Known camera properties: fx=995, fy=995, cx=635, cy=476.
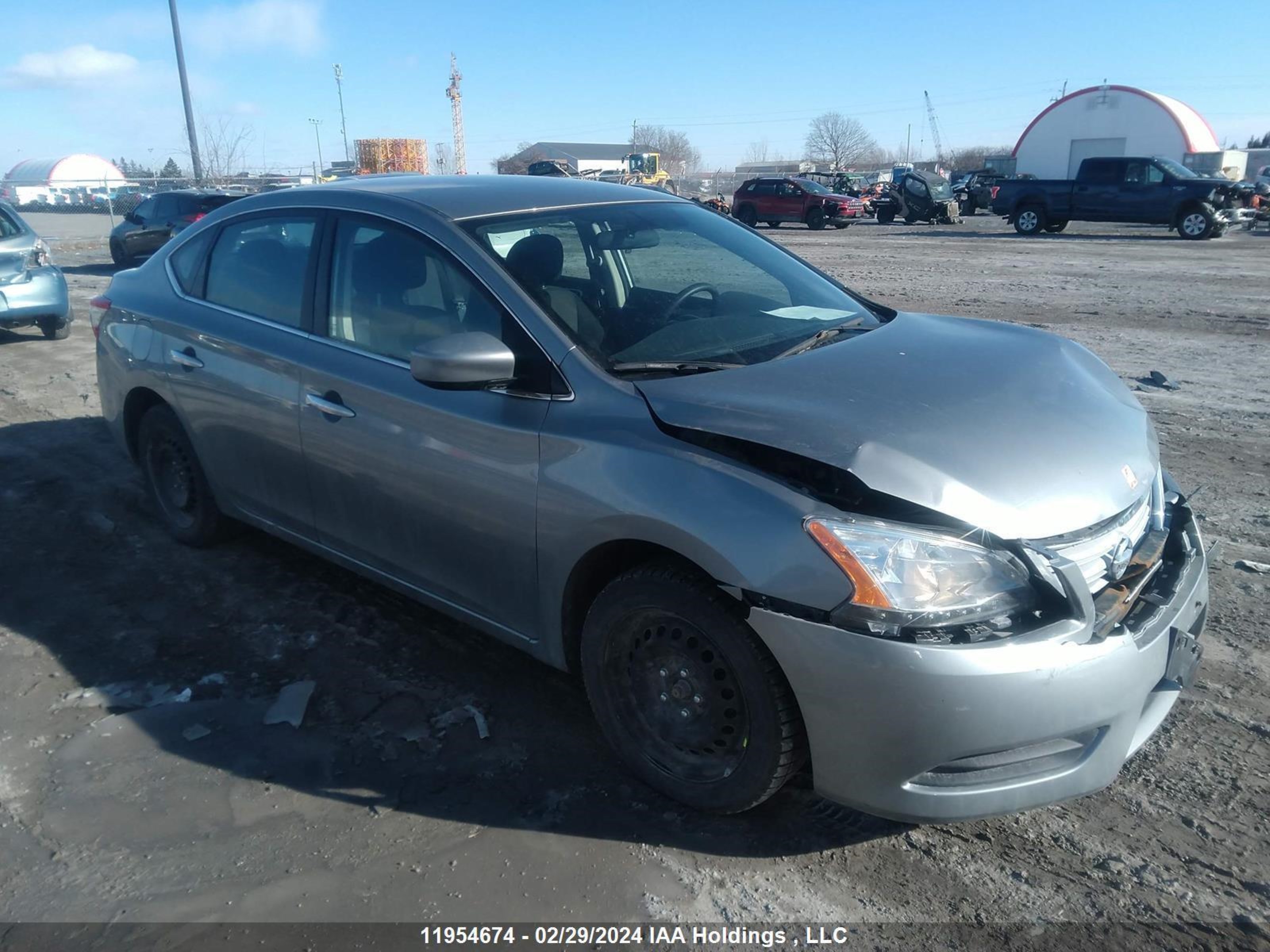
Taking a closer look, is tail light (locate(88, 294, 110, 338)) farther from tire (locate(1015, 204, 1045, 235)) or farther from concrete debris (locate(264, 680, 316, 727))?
tire (locate(1015, 204, 1045, 235))

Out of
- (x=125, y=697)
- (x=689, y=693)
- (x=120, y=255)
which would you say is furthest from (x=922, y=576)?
(x=120, y=255)

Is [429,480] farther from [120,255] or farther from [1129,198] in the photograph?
[1129,198]

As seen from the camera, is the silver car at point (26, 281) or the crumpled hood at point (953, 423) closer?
the crumpled hood at point (953, 423)

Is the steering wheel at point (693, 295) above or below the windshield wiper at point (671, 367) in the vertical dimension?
above

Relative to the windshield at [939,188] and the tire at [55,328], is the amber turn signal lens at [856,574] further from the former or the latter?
the windshield at [939,188]

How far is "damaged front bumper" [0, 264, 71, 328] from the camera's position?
1018 centimetres

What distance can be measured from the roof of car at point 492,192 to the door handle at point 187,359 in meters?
0.83

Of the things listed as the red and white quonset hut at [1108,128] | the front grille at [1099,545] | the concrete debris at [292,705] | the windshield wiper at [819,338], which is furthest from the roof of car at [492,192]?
the red and white quonset hut at [1108,128]

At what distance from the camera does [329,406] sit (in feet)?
12.3

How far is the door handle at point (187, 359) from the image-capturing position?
14.7 ft

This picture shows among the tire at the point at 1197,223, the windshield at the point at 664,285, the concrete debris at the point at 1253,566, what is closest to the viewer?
the windshield at the point at 664,285

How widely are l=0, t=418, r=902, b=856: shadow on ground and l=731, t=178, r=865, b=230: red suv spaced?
30.9 meters

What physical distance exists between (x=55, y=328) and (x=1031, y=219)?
82.9 feet

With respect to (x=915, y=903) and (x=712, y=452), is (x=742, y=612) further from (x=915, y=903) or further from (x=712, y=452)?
(x=915, y=903)
